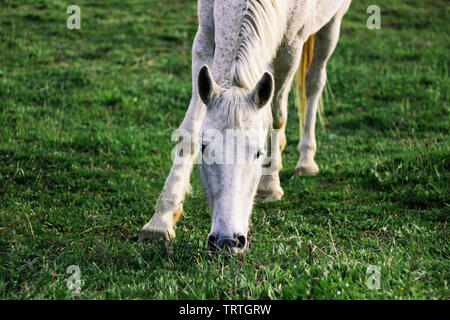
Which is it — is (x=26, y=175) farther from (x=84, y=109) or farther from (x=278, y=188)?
(x=278, y=188)

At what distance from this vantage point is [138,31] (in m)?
11.4

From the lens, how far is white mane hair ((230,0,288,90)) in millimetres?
3637

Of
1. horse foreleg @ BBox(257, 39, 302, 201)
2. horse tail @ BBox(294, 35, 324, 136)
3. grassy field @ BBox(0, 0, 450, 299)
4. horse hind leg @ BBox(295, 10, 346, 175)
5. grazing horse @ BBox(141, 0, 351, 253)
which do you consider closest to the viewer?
grassy field @ BBox(0, 0, 450, 299)

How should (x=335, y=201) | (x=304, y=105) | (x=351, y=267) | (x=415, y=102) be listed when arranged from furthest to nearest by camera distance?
1. (x=415, y=102)
2. (x=304, y=105)
3. (x=335, y=201)
4. (x=351, y=267)

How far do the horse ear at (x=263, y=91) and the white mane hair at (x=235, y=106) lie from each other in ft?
0.11

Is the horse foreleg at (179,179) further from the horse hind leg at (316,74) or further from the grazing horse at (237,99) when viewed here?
the horse hind leg at (316,74)

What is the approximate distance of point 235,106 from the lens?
3.37m

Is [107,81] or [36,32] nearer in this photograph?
[107,81]

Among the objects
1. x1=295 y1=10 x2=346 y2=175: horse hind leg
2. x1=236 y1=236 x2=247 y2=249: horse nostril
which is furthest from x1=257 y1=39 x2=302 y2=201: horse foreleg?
x1=236 y1=236 x2=247 y2=249: horse nostril

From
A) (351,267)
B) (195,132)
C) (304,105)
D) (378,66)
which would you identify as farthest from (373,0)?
(351,267)

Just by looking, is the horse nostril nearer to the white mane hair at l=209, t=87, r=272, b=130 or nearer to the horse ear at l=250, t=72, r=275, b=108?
the white mane hair at l=209, t=87, r=272, b=130

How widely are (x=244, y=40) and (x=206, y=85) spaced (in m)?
0.56

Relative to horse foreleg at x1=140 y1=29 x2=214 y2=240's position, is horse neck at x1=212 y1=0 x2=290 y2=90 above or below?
above
